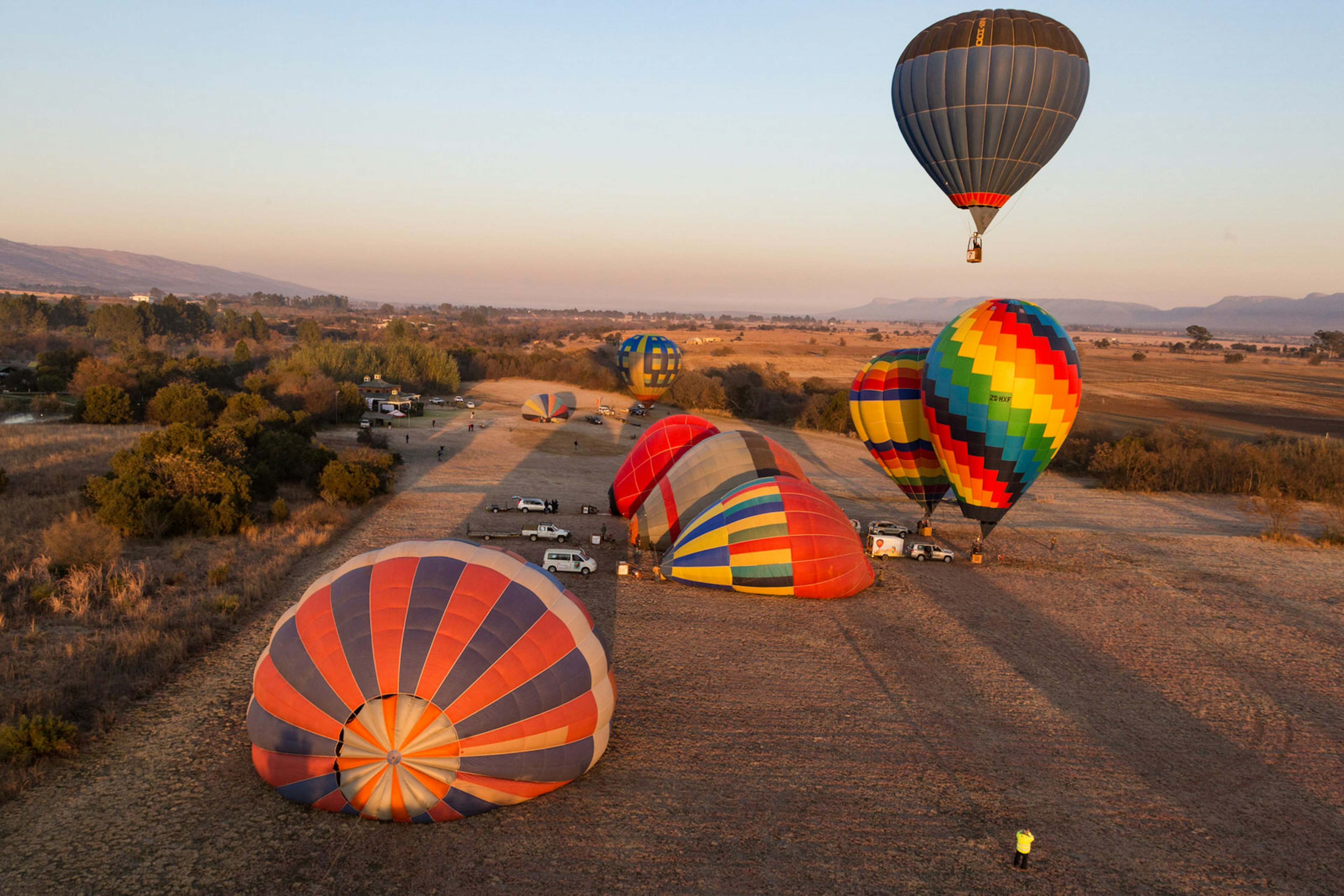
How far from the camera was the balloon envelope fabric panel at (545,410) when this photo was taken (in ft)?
152

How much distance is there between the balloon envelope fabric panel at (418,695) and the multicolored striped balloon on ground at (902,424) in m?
16.2

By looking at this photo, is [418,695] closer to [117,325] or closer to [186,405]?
[186,405]

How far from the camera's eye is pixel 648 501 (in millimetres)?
20734

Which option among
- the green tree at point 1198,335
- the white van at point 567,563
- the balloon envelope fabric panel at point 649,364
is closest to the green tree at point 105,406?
the balloon envelope fabric panel at point 649,364

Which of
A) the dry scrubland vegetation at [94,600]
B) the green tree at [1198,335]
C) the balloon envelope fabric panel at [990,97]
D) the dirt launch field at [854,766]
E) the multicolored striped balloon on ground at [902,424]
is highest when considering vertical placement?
the green tree at [1198,335]

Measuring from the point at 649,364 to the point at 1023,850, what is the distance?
4397 cm

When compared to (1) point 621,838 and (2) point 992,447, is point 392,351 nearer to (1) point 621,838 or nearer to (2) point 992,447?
(2) point 992,447

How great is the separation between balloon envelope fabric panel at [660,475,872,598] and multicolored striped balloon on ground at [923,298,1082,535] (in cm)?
455

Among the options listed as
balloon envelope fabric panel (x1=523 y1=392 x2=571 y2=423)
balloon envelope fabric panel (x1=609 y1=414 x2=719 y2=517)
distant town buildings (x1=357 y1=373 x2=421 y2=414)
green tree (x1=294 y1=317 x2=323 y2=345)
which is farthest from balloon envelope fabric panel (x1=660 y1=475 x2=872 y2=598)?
green tree (x1=294 y1=317 x2=323 y2=345)

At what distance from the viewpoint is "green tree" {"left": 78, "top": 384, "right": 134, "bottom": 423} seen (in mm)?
35562

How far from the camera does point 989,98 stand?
21.5 meters

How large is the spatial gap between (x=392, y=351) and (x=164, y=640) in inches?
1963

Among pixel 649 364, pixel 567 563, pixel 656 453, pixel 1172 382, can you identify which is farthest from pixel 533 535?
pixel 1172 382

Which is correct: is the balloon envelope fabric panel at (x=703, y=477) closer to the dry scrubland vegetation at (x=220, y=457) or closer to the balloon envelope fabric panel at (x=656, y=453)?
the balloon envelope fabric panel at (x=656, y=453)
